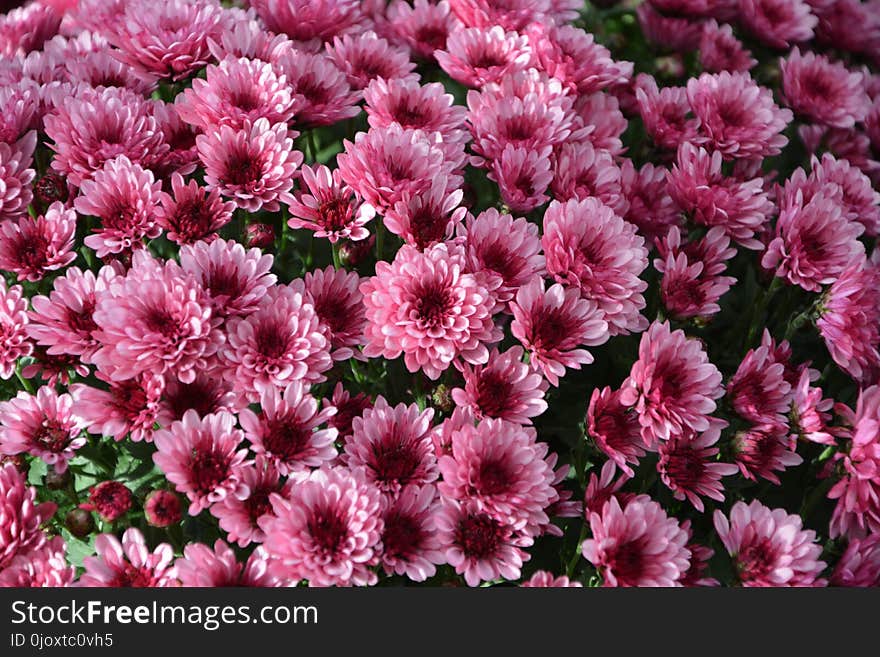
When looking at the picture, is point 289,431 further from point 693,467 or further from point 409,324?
point 693,467

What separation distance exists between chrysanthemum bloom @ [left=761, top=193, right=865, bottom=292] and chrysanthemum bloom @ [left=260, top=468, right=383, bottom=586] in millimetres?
740

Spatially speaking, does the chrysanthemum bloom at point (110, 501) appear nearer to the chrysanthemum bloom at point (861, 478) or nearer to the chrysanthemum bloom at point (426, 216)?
the chrysanthemum bloom at point (426, 216)

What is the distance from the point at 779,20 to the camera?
1.68 metres

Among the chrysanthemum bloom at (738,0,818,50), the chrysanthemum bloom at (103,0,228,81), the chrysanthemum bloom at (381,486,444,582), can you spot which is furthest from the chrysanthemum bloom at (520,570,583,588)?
the chrysanthemum bloom at (738,0,818,50)

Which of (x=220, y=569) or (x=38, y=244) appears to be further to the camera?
(x=38, y=244)

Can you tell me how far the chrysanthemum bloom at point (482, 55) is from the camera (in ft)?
4.42

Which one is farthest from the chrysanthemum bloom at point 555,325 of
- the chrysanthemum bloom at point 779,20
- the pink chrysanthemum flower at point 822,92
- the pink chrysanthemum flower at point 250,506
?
the chrysanthemum bloom at point 779,20

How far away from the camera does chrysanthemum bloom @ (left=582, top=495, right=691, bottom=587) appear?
95 cm

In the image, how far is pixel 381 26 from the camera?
1.56 meters

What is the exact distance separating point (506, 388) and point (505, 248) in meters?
0.20

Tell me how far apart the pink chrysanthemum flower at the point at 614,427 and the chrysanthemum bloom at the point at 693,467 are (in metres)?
0.04

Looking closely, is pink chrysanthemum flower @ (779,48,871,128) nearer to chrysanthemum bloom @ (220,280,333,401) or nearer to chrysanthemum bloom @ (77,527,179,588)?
chrysanthemum bloom @ (220,280,333,401)

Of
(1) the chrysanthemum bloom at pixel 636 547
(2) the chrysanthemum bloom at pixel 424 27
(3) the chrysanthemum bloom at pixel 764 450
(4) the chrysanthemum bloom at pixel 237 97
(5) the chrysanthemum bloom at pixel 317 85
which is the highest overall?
(2) the chrysanthemum bloom at pixel 424 27

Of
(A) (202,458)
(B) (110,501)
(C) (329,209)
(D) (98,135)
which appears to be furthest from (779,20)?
(B) (110,501)
